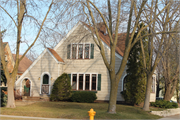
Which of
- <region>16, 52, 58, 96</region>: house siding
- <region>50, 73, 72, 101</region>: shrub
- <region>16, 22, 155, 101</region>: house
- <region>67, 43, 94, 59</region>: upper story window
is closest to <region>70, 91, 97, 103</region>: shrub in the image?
<region>50, 73, 72, 101</region>: shrub

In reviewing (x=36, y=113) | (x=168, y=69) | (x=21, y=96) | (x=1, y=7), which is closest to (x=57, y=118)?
(x=36, y=113)

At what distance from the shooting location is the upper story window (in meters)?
22.5

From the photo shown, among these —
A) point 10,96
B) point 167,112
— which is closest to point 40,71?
point 10,96

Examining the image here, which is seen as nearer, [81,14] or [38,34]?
[81,14]

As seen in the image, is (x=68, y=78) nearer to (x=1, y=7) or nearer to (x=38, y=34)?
(x=38, y=34)

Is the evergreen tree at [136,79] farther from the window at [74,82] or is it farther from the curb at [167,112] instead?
the window at [74,82]

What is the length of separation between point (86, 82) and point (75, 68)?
1893 mm

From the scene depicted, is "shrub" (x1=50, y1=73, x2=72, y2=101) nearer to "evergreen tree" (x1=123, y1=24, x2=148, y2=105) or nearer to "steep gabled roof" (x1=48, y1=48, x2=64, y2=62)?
"steep gabled roof" (x1=48, y1=48, x2=64, y2=62)

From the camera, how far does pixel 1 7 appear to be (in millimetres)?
14828

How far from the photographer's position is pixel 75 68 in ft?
74.9

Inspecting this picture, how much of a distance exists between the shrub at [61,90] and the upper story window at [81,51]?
2.67m

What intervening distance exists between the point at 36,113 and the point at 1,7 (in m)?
7.49

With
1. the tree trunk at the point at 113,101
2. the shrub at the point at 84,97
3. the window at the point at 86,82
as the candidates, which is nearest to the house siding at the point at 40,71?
the window at the point at 86,82

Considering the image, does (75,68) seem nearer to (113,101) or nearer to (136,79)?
(136,79)
